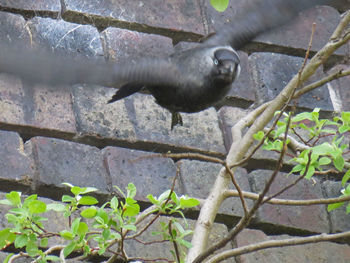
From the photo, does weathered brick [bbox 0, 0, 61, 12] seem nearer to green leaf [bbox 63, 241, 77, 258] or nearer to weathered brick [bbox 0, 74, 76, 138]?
weathered brick [bbox 0, 74, 76, 138]

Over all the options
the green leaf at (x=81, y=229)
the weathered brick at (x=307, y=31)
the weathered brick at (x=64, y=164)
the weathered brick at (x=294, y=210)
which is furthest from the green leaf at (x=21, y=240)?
the weathered brick at (x=307, y=31)

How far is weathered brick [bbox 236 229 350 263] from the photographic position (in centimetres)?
293

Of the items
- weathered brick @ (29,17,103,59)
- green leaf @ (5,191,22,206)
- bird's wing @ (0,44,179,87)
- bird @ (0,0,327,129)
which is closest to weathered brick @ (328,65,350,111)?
bird @ (0,0,327,129)

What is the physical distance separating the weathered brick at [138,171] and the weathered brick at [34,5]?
51cm

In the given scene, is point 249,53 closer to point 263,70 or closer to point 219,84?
point 263,70

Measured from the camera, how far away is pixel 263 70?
337cm

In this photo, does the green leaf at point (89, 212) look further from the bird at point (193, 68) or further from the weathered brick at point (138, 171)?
the weathered brick at point (138, 171)

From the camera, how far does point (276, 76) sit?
339 cm

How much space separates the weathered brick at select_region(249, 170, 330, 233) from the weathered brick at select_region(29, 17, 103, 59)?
25.9 inches

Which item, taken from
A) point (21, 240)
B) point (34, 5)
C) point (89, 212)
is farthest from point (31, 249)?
point (34, 5)

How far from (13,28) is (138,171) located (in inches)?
23.1

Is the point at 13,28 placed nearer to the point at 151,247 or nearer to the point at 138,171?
the point at 138,171

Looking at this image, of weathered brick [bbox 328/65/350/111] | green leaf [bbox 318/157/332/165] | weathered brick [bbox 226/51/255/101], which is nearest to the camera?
green leaf [bbox 318/157/332/165]

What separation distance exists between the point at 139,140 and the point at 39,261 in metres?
0.79
